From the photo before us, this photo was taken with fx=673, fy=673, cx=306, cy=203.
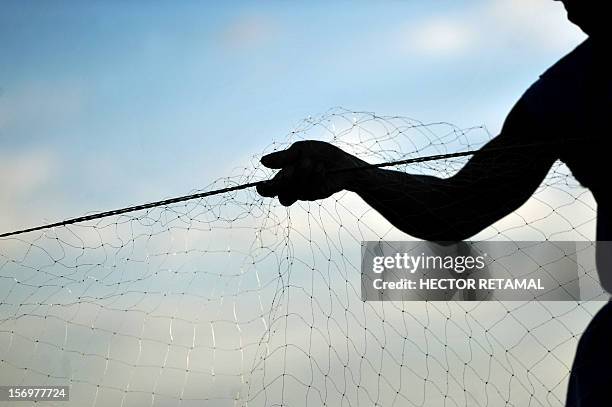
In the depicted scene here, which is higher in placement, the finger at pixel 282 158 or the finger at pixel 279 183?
the finger at pixel 282 158

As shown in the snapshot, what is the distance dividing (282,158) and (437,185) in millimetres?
560

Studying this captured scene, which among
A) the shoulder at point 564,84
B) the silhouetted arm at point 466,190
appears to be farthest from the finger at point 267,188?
the shoulder at point 564,84

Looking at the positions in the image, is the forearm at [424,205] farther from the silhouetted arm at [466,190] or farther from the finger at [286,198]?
the finger at [286,198]

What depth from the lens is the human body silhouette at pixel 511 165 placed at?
6.81ft

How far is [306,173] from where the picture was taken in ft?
7.35

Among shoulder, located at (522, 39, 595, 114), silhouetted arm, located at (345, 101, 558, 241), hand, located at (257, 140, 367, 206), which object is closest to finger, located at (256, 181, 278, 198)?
hand, located at (257, 140, 367, 206)

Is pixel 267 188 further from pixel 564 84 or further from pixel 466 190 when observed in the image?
pixel 564 84

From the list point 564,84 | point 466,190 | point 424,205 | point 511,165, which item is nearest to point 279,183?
point 424,205

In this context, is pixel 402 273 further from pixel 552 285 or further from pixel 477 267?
pixel 552 285

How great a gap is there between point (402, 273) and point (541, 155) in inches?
42.3

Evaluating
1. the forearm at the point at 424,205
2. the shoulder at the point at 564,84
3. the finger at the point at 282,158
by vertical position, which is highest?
the shoulder at the point at 564,84

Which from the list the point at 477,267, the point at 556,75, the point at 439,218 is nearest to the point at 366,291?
the point at 477,267

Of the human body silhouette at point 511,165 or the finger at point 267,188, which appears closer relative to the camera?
the human body silhouette at point 511,165

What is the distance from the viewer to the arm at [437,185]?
2.28 m
